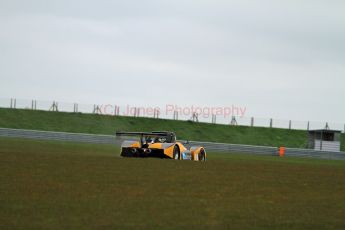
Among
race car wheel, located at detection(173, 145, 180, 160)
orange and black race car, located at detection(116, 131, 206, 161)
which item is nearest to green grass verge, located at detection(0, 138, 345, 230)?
orange and black race car, located at detection(116, 131, 206, 161)

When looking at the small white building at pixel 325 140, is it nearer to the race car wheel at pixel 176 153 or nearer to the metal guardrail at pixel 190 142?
the metal guardrail at pixel 190 142

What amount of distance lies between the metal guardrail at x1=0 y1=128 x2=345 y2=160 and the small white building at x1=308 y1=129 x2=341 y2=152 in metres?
7.75

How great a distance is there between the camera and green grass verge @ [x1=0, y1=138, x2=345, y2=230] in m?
10.1

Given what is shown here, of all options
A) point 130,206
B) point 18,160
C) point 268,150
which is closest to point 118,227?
point 130,206

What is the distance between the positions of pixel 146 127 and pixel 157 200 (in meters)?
52.6

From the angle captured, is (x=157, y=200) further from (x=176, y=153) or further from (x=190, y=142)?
(x=190, y=142)

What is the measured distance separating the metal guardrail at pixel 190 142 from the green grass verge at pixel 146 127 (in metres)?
10.7

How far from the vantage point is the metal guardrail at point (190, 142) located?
45.8 meters

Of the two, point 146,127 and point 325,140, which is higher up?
point 146,127

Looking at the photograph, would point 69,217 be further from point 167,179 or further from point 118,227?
point 167,179

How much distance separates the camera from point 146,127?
6481 cm

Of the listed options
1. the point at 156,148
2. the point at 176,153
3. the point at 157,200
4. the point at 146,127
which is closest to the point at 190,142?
the point at 146,127

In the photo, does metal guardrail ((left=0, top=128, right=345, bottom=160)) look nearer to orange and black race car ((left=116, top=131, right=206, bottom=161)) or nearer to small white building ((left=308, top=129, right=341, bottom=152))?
small white building ((left=308, top=129, right=341, bottom=152))

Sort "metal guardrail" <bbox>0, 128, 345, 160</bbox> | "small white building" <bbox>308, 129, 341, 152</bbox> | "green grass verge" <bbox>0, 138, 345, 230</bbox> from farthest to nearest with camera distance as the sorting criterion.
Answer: "small white building" <bbox>308, 129, 341, 152</bbox> → "metal guardrail" <bbox>0, 128, 345, 160</bbox> → "green grass verge" <bbox>0, 138, 345, 230</bbox>
